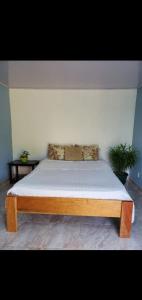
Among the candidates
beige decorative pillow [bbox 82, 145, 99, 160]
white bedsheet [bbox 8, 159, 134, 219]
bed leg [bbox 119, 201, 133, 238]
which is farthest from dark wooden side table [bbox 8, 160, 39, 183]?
bed leg [bbox 119, 201, 133, 238]

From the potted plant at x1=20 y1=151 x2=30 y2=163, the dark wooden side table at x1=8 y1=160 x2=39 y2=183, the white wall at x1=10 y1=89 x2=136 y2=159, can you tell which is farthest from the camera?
the white wall at x1=10 y1=89 x2=136 y2=159

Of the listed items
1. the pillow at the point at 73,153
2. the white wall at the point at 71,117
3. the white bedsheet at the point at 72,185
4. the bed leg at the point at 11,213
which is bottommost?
the bed leg at the point at 11,213

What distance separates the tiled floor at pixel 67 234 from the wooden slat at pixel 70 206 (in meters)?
0.24

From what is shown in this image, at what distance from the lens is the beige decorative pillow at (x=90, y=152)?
12.9 ft

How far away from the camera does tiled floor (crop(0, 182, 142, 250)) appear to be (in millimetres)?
1881

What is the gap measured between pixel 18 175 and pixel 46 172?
1578 mm

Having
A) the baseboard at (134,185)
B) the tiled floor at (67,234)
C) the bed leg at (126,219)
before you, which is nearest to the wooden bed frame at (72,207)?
the bed leg at (126,219)

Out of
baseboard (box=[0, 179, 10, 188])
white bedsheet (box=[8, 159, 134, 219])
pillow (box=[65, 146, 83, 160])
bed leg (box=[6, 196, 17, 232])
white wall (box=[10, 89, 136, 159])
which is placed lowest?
baseboard (box=[0, 179, 10, 188])

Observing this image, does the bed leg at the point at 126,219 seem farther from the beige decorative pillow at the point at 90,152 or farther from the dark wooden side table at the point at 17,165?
the dark wooden side table at the point at 17,165

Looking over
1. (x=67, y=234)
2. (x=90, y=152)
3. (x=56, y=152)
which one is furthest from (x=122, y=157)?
(x=67, y=234)

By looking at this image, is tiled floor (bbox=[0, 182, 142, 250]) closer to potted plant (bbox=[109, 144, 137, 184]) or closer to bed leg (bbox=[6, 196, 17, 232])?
bed leg (bbox=[6, 196, 17, 232])
